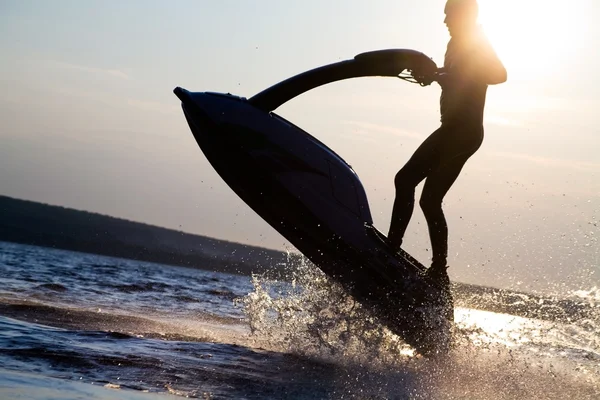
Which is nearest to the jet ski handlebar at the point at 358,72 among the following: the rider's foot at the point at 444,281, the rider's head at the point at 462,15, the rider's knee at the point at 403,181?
the rider's head at the point at 462,15

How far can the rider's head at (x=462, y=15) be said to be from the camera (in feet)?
21.6

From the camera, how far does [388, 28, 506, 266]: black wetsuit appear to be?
6605 millimetres

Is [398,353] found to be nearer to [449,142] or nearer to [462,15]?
[449,142]

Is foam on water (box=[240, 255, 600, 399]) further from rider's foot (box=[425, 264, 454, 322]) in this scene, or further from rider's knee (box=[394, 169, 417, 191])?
rider's knee (box=[394, 169, 417, 191])

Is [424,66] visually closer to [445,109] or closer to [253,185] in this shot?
[445,109]

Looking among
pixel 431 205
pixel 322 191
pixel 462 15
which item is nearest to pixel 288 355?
pixel 322 191

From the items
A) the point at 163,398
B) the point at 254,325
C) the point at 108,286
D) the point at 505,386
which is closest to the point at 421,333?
the point at 505,386

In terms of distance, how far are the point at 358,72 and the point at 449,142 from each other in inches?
45.2

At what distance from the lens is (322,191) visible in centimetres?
728

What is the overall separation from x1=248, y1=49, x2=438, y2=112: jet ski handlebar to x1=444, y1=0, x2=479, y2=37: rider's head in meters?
0.43

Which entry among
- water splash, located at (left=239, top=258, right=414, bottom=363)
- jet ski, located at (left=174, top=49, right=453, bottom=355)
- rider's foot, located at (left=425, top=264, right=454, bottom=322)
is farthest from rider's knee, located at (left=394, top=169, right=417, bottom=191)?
water splash, located at (left=239, top=258, right=414, bottom=363)

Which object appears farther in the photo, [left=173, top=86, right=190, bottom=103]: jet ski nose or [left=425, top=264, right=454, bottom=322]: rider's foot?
[left=173, top=86, right=190, bottom=103]: jet ski nose

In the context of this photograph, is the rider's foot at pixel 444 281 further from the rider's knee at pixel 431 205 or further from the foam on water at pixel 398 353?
the rider's knee at pixel 431 205

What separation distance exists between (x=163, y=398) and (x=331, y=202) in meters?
3.28
